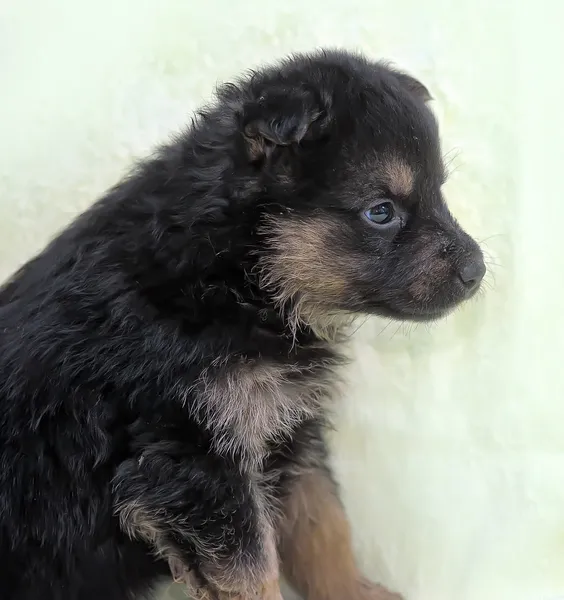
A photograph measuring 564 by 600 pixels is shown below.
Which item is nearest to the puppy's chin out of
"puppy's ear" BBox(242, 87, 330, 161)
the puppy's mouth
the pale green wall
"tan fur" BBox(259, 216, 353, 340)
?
the puppy's mouth

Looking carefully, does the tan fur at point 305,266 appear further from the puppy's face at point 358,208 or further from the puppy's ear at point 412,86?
the puppy's ear at point 412,86

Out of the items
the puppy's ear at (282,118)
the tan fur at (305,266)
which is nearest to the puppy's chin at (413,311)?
the tan fur at (305,266)

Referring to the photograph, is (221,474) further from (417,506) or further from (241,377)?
(417,506)

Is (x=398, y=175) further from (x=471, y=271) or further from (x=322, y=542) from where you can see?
(x=322, y=542)

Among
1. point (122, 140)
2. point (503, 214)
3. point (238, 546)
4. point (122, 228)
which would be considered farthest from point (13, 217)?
point (503, 214)

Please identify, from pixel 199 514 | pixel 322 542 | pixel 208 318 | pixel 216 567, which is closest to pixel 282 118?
pixel 208 318

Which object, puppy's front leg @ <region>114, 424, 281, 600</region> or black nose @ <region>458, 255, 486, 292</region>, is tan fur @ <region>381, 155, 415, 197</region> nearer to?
black nose @ <region>458, 255, 486, 292</region>
